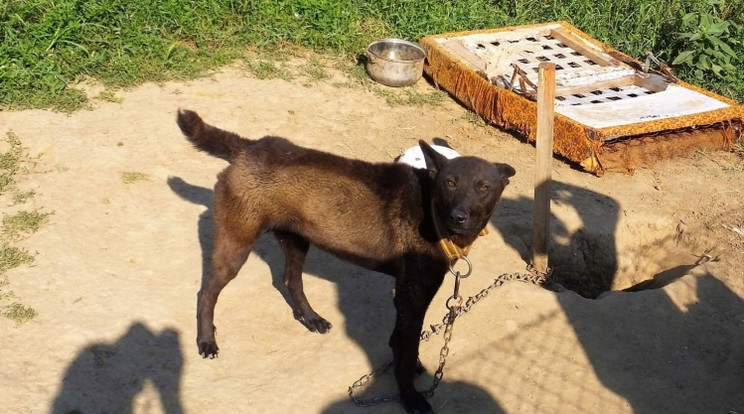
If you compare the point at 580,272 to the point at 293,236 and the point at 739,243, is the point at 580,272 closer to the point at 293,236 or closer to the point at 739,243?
the point at 739,243

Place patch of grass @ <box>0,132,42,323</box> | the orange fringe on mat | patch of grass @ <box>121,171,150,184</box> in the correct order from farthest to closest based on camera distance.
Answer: the orange fringe on mat
patch of grass @ <box>121,171,150,184</box>
patch of grass @ <box>0,132,42,323</box>

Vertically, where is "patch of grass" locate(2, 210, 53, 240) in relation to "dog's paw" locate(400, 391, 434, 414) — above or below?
below

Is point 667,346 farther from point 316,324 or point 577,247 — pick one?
point 316,324

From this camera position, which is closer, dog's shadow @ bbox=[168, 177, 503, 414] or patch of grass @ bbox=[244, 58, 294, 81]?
dog's shadow @ bbox=[168, 177, 503, 414]

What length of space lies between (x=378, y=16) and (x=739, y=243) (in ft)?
18.1

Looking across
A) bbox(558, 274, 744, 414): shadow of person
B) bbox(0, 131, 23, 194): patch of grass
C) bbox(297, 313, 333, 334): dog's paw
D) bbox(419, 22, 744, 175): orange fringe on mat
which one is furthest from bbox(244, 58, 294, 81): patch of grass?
bbox(558, 274, 744, 414): shadow of person

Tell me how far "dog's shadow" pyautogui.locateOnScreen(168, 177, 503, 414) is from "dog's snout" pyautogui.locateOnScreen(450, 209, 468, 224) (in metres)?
1.33

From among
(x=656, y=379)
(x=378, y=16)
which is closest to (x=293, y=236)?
(x=656, y=379)

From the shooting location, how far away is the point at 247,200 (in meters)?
4.89

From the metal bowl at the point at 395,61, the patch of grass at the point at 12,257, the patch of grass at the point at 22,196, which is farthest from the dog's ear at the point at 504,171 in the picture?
the metal bowl at the point at 395,61

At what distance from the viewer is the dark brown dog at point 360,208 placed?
15.1ft

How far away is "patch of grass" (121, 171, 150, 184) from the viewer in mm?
6922

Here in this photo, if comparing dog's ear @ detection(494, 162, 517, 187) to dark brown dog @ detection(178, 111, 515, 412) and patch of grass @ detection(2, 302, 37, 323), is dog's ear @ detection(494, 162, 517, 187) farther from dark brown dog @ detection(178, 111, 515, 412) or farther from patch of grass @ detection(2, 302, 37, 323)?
patch of grass @ detection(2, 302, 37, 323)

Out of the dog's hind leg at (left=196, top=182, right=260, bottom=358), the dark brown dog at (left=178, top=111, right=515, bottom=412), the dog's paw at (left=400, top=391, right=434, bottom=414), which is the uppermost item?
the dark brown dog at (left=178, top=111, right=515, bottom=412)
